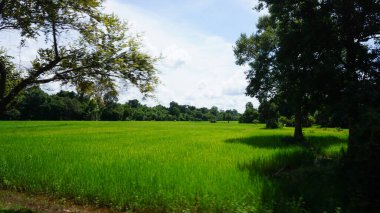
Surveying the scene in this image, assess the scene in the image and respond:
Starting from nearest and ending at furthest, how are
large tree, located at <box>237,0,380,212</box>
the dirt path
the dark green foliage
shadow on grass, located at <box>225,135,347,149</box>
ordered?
1. the dirt path
2. large tree, located at <box>237,0,380,212</box>
3. shadow on grass, located at <box>225,135,347,149</box>
4. the dark green foliage

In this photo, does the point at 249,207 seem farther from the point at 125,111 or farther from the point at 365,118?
the point at 125,111

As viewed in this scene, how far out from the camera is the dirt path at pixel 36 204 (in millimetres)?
8781

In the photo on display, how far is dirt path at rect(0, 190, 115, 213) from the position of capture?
8781mm

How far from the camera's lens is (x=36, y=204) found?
31.8 ft

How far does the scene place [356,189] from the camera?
8.74 meters

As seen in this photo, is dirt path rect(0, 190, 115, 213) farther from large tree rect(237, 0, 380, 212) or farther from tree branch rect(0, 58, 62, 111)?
large tree rect(237, 0, 380, 212)

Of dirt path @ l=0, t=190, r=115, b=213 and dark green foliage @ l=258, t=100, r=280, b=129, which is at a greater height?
dark green foliage @ l=258, t=100, r=280, b=129

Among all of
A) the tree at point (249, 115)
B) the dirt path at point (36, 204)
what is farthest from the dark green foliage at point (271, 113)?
the dirt path at point (36, 204)

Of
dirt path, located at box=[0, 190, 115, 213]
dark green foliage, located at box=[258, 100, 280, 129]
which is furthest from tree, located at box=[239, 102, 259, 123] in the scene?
dirt path, located at box=[0, 190, 115, 213]

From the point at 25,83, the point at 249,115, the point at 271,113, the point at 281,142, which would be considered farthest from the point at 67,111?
the point at 25,83

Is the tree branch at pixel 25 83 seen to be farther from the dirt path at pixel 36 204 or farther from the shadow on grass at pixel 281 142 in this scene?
the shadow on grass at pixel 281 142

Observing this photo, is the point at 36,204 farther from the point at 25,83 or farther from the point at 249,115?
the point at 249,115

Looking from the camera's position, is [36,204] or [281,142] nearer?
[36,204]

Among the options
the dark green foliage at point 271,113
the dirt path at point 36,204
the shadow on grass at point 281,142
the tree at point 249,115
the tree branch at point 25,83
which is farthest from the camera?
the tree at point 249,115
